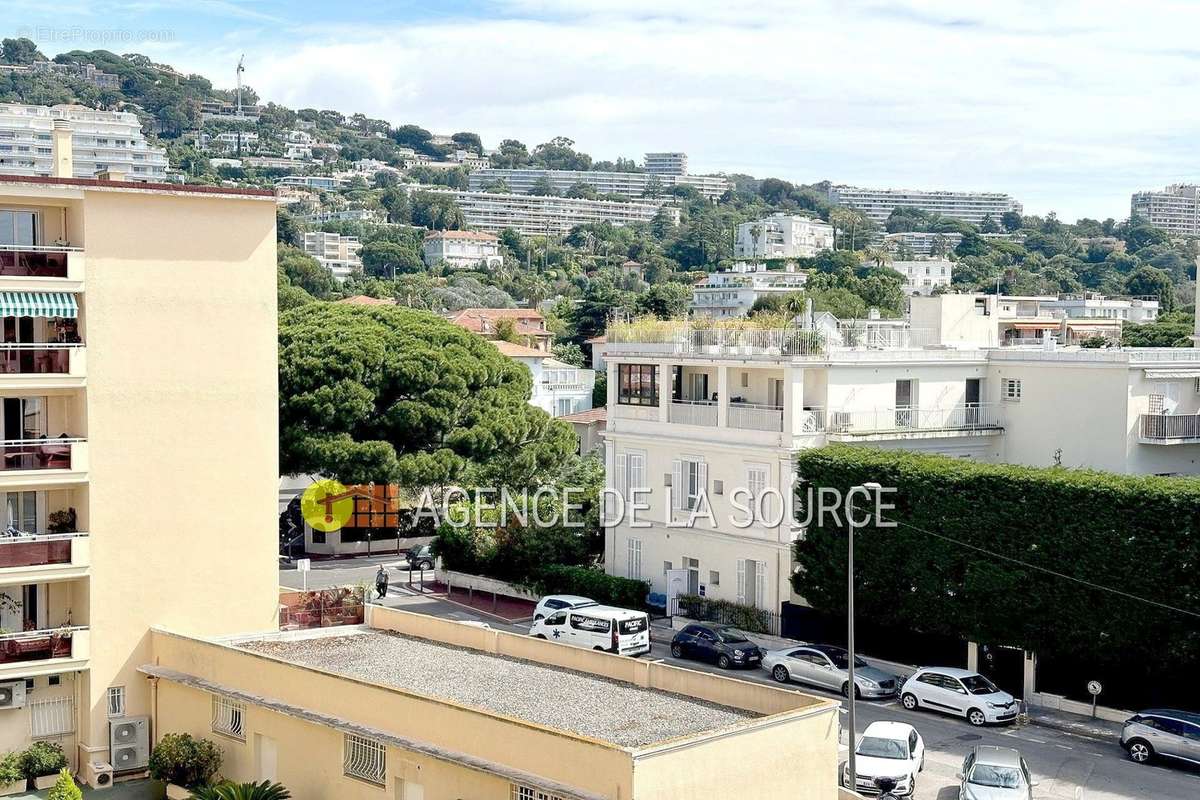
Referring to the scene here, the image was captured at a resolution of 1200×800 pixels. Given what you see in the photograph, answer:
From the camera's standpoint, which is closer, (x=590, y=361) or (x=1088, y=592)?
(x=1088, y=592)

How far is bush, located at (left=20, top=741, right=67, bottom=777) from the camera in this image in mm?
27766

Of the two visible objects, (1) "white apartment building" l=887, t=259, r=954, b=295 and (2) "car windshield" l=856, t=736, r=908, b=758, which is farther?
(1) "white apartment building" l=887, t=259, r=954, b=295

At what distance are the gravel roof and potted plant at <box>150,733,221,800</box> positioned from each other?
2369mm

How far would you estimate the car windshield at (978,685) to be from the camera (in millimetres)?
34188

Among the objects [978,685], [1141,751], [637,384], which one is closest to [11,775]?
[978,685]

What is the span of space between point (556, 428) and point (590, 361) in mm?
59282

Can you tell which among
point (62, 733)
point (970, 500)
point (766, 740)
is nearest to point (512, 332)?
point (970, 500)

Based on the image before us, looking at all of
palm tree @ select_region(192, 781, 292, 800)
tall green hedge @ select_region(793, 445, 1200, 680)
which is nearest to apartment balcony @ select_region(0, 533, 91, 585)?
palm tree @ select_region(192, 781, 292, 800)

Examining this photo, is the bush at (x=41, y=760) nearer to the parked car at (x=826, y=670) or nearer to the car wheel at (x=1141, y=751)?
the parked car at (x=826, y=670)

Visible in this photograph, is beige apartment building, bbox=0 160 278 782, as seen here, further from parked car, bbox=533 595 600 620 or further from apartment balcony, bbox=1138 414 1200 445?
apartment balcony, bbox=1138 414 1200 445

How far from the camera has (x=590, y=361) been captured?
118250 mm

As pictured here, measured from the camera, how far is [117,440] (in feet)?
95.7

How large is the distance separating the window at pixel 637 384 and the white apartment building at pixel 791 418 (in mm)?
47

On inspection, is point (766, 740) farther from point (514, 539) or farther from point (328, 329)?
point (328, 329)
